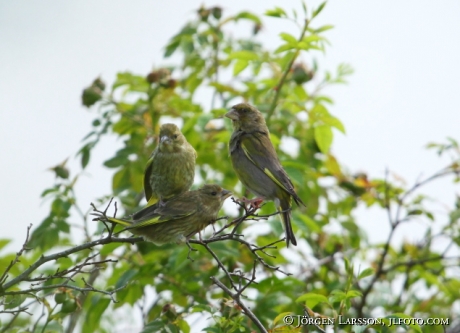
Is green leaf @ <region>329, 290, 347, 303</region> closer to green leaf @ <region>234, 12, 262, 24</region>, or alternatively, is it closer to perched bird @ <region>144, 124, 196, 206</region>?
perched bird @ <region>144, 124, 196, 206</region>

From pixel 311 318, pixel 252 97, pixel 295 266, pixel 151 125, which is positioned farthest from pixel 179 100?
pixel 311 318

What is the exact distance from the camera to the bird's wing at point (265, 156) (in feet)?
19.6

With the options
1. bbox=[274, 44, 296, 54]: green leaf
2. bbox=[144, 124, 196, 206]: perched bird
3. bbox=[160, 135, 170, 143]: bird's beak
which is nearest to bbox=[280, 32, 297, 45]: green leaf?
bbox=[274, 44, 296, 54]: green leaf

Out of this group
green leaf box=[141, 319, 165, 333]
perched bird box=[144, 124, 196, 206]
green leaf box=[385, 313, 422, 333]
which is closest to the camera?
green leaf box=[385, 313, 422, 333]

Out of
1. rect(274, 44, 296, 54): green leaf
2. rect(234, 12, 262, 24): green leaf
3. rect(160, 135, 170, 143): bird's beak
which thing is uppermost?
rect(234, 12, 262, 24): green leaf

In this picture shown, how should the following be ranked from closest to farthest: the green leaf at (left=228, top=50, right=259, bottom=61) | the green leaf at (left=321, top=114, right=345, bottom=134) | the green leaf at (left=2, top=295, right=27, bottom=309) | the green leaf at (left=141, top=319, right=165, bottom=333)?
1. the green leaf at (left=2, top=295, right=27, bottom=309)
2. the green leaf at (left=141, top=319, right=165, bottom=333)
3. the green leaf at (left=321, top=114, right=345, bottom=134)
4. the green leaf at (left=228, top=50, right=259, bottom=61)

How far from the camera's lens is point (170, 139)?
5.28 meters

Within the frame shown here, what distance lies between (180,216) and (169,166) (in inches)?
17.6

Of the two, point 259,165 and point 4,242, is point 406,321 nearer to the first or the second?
point 259,165

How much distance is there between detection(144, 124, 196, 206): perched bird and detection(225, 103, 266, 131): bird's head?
1104 mm

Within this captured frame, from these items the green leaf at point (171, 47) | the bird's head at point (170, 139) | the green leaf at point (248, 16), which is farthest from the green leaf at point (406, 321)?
the green leaf at point (171, 47)

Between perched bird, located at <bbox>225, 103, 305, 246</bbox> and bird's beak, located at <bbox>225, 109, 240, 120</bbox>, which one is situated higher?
bird's beak, located at <bbox>225, 109, 240, 120</bbox>

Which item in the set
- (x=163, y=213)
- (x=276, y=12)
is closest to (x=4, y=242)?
(x=163, y=213)

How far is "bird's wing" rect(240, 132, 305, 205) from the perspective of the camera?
5.97 meters
